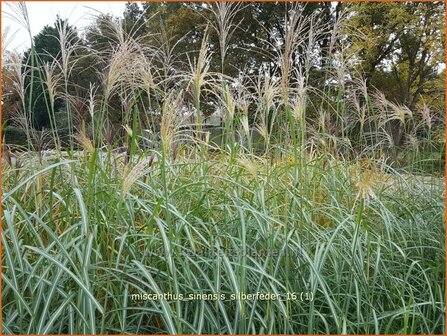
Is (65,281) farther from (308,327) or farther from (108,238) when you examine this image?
(308,327)

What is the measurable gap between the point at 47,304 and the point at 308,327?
3.50 feet

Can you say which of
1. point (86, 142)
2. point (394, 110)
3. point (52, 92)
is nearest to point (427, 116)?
point (394, 110)

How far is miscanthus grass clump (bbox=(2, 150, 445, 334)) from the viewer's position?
5.16 ft

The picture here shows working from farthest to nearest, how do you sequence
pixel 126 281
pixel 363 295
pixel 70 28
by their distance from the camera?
pixel 70 28
pixel 363 295
pixel 126 281

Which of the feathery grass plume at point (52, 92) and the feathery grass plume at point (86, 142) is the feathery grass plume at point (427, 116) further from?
the feathery grass plume at point (52, 92)

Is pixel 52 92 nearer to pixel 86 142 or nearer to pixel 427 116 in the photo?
pixel 86 142

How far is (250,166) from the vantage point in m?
1.86

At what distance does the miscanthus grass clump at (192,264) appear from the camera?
1571mm

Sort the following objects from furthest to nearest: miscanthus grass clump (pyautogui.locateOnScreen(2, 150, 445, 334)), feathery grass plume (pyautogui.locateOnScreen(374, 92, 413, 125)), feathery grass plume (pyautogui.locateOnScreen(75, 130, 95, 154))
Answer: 1. feathery grass plume (pyautogui.locateOnScreen(374, 92, 413, 125))
2. feathery grass plume (pyautogui.locateOnScreen(75, 130, 95, 154))
3. miscanthus grass clump (pyautogui.locateOnScreen(2, 150, 445, 334))

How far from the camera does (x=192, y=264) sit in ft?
6.18

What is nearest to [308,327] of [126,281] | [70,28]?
[126,281]

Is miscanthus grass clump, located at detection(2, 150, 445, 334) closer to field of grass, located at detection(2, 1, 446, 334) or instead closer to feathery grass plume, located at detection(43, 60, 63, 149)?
field of grass, located at detection(2, 1, 446, 334)

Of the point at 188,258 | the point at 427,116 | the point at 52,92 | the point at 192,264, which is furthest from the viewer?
the point at 427,116

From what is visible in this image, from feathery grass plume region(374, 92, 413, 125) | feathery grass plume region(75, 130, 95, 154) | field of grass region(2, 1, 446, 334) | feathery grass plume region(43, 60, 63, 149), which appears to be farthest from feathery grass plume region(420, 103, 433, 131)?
feathery grass plume region(43, 60, 63, 149)
